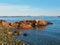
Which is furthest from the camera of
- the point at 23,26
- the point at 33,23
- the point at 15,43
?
the point at 33,23

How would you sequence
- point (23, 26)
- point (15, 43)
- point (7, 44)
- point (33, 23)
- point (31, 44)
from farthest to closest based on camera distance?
point (33, 23) < point (23, 26) < point (31, 44) < point (15, 43) < point (7, 44)

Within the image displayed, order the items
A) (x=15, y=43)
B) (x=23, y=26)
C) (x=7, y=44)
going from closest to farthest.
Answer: (x=7, y=44) → (x=15, y=43) → (x=23, y=26)

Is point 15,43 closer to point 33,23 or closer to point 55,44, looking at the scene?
point 55,44

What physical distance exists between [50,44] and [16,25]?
40106mm

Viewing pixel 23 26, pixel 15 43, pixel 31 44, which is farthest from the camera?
pixel 23 26

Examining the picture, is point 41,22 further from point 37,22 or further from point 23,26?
point 23,26

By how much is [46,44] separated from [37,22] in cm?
4748

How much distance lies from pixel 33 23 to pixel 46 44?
46846 mm

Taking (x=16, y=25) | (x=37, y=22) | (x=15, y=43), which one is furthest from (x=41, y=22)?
(x=15, y=43)

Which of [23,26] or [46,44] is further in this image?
[23,26]

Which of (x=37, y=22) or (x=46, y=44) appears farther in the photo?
(x=37, y=22)

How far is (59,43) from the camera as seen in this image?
36844mm

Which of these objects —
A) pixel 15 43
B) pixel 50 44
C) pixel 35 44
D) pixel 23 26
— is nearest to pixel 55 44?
pixel 50 44

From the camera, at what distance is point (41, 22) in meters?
84.4
